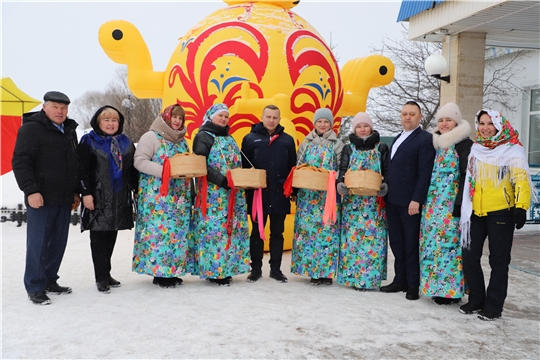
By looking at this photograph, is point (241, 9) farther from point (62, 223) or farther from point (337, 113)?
point (62, 223)

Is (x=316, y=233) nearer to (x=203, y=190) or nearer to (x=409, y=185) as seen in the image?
(x=409, y=185)

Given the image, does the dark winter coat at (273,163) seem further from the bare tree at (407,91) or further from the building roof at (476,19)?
the bare tree at (407,91)

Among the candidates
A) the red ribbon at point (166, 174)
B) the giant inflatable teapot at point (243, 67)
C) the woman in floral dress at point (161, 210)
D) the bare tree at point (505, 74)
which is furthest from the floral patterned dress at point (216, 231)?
the bare tree at point (505, 74)

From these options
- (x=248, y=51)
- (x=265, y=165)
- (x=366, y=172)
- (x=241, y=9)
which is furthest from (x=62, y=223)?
(x=241, y=9)

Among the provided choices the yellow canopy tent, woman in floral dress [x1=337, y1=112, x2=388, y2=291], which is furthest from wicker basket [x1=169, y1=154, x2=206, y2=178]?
the yellow canopy tent

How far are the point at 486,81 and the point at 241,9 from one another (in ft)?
34.7

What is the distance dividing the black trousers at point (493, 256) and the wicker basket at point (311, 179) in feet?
4.25

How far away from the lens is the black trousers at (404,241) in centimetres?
473

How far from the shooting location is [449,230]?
448cm

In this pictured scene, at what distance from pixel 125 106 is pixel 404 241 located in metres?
17.6

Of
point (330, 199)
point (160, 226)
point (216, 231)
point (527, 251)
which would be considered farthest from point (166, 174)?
point (527, 251)

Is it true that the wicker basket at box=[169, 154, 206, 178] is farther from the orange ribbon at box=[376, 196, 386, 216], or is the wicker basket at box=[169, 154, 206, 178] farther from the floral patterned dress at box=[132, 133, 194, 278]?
the orange ribbon at box=[376, 196, 386, 216]

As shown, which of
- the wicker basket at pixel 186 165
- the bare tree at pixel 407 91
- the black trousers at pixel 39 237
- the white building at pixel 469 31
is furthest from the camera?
the bare tree at pixel 407 91

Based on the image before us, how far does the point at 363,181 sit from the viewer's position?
4586mm
